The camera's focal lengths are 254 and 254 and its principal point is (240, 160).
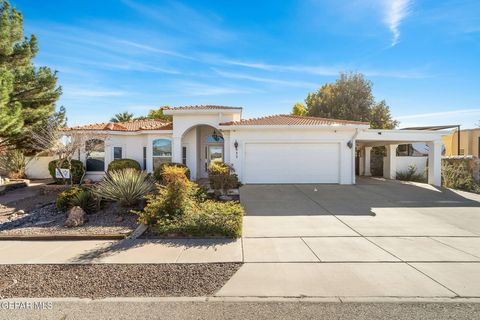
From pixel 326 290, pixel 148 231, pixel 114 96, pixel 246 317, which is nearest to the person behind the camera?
pixel 246 317

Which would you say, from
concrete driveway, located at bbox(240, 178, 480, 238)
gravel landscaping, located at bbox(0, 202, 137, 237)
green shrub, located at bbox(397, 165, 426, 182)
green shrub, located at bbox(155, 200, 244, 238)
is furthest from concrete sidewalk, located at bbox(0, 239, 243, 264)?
green shrub, located at bbox(397, 165, 426, 182)

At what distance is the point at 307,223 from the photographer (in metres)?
8.05

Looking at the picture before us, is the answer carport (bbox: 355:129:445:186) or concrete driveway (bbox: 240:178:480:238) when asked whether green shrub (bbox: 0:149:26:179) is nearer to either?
concrete driveway (bbox: 240:178:480:238)

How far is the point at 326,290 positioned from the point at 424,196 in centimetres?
1126

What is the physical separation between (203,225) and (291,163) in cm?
953

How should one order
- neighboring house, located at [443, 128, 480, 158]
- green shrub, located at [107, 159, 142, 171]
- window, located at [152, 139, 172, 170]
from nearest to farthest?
1. green shrub, located at [107, 159, 142, 171]
2. window, located at [152, 139, 172, 170]
3. neighboring house, located at [443, 128, 480, 158]

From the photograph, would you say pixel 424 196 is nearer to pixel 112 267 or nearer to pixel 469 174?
pixel 469 174

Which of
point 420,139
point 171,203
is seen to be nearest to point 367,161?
point 420,139

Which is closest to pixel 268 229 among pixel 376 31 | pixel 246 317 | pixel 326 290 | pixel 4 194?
pixel 326 290

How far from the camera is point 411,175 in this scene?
64.2 ft

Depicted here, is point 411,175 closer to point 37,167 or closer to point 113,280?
point 113,280

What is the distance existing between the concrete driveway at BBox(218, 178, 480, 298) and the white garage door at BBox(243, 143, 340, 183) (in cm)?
388

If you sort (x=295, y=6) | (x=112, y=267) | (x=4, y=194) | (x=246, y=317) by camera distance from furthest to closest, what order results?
(x=4, y=194)
(x=295, y=6)
(x=112, y=267)
(x=246, y=317)

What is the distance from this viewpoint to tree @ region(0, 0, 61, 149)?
13624 mm
